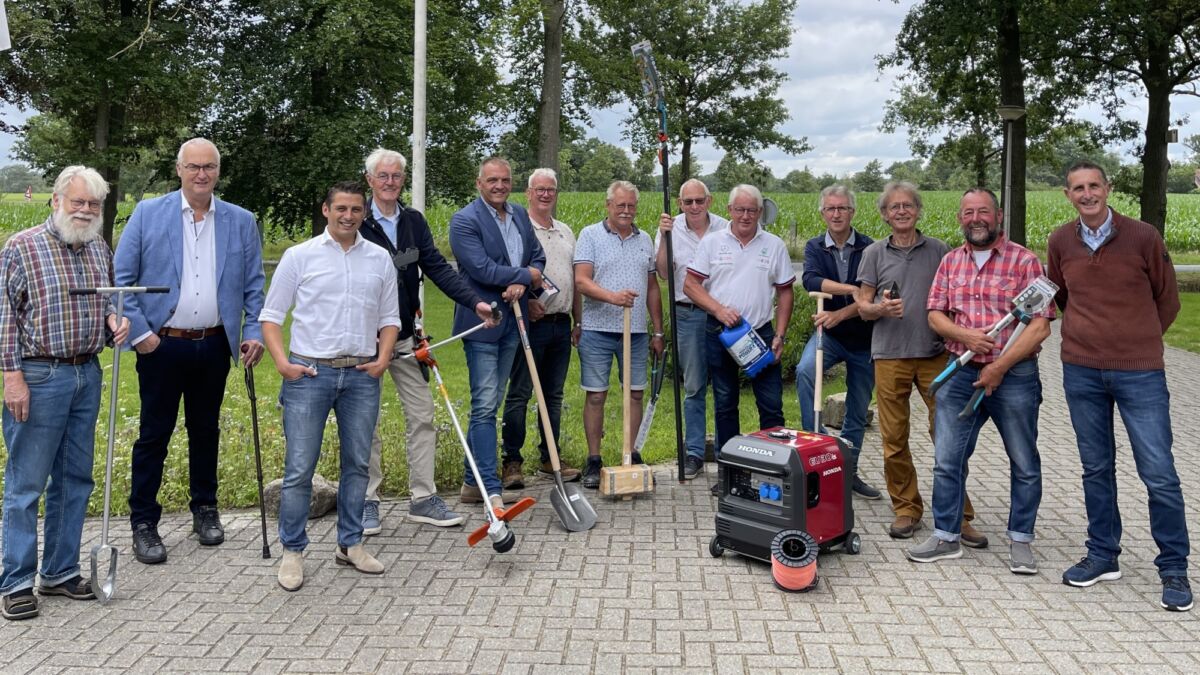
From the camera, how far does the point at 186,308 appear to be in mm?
5141

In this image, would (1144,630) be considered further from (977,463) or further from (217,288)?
(217,288)

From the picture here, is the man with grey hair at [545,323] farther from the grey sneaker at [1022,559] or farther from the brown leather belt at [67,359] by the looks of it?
the grey sneaker at [1022,559]

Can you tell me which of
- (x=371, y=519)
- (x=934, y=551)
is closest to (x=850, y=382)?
(x=934, y=551)

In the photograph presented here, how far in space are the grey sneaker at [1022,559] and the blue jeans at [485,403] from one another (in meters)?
2.97

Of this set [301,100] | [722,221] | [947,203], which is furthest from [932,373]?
[947,203]

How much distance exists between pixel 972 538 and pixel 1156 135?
19.5 meters

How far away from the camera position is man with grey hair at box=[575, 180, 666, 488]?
650cm

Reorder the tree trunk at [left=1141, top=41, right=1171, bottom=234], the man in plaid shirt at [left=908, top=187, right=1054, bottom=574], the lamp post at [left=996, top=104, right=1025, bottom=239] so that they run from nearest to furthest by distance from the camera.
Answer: the man in plaid shirt at [left=908, top=187, right=1054, bottom=574], the lamp post at [left=996, top=104, right=1025, bottom=239], the tree trunk at [left=1141, top=41, right=1171, bottom=234]

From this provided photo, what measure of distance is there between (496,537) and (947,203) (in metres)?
41.1

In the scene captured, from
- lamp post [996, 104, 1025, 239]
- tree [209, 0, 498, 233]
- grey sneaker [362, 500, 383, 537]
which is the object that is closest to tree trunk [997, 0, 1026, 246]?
lamp post [996, 104, 1025, 239]

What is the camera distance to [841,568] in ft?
16.8

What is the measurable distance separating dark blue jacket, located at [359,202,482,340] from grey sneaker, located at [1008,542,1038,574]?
3332mm

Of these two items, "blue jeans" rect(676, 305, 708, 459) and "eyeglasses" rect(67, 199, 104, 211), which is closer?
"eyeglasses" rect(67, 199, 104, 211)

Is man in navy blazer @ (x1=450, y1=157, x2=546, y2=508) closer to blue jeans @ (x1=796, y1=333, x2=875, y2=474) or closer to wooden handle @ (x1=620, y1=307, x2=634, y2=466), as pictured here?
wooden handle @ (x1=620, y1=307, x2=634, y2=466)
